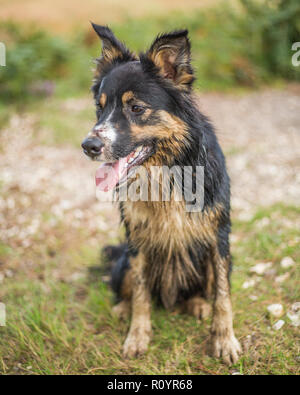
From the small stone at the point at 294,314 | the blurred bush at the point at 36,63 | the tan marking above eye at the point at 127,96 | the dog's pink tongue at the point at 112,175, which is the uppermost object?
the blurred bush at the point at 36,63

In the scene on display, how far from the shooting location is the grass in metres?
2.70

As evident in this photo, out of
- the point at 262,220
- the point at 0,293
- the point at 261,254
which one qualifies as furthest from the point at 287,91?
the point at 0,293

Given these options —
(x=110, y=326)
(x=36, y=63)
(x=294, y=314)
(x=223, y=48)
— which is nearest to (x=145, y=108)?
(x=110, y=326)

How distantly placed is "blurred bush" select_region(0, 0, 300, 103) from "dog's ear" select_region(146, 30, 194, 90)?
19.8 feet

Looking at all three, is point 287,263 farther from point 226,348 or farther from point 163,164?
point 163,164

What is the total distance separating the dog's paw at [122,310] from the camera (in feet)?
10.5

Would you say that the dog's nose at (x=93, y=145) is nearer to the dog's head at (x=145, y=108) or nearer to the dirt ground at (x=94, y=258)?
the dog's head at (x=145, y=108)

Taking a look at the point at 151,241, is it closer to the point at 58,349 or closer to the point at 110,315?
the point at 110,315

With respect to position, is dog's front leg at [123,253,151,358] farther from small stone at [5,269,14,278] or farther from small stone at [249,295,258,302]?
small stone at [5,269,14,278]

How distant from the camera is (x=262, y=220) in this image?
437cm

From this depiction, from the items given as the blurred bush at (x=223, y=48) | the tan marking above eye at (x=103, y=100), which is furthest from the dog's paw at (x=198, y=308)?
the blurred bush at (x=223, y=48)

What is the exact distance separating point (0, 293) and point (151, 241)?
6.10 feet

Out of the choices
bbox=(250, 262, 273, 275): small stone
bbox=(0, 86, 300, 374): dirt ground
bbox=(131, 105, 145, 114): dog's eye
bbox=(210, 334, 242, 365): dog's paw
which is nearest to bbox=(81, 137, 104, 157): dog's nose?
bbox=(131, 105, 145, 114): dog's eye

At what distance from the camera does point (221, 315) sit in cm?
276
